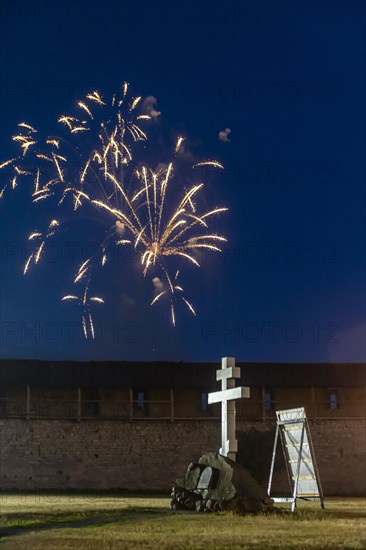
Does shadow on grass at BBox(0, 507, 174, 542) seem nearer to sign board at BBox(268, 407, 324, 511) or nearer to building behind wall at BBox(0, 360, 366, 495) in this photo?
sign board at BBox(268, 407, 324, 511)

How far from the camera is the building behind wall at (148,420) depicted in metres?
23.9

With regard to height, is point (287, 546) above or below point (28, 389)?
below

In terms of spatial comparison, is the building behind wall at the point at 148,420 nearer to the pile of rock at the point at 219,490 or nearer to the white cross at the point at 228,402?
the white cross at the point at 228,402

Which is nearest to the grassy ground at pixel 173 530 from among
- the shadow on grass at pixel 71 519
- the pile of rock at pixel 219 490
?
the shadow on grass at pixel 71 519

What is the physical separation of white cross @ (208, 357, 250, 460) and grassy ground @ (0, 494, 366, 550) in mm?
2082

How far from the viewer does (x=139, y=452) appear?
79.6ft

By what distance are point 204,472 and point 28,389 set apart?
1408cm

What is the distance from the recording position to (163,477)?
78.9 ft

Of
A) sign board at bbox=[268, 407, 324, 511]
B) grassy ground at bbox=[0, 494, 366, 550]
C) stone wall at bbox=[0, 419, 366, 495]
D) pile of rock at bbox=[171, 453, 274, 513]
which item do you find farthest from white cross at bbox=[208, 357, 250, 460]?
stone wall at bbox=[0, 419, 366, 495]

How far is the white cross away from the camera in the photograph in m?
13.1

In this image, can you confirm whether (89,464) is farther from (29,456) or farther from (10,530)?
(10,530)

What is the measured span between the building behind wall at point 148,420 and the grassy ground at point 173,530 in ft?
41.6

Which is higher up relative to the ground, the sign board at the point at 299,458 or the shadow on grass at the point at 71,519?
the sign board at the point at 299,458

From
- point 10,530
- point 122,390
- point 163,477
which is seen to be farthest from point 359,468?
point 10,530
